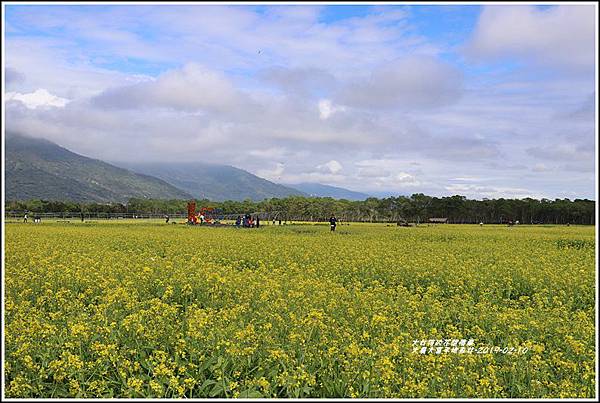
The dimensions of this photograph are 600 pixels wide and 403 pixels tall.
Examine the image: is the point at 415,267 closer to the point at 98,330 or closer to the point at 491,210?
the point at 98,330

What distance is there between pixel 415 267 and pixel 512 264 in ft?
11.1

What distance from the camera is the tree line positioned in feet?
271

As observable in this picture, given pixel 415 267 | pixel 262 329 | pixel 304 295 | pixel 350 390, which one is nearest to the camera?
pixel 350 390

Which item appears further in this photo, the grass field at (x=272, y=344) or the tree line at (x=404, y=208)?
the tree line at (x=404, y=208)

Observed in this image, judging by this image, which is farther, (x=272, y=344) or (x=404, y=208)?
(x=404, y=208)

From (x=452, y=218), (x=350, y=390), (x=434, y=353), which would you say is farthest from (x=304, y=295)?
(x=452, y=218)

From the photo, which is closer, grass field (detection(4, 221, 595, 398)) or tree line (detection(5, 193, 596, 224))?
grass field (detection(4, 221, 595, 398))

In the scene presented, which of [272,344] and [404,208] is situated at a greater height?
[404,208]

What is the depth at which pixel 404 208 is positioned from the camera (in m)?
108

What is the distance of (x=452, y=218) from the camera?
322ft

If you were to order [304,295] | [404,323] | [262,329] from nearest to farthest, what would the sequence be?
[262,329] < [404,323] < [304,295]

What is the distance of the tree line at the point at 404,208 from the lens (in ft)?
271

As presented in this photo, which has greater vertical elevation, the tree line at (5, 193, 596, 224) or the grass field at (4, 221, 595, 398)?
the tree line at (5, 193, 596, 224)

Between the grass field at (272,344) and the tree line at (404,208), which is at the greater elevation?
the tree line at (404,208)
